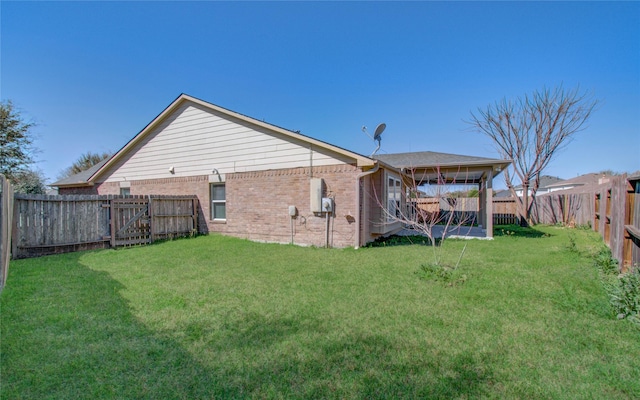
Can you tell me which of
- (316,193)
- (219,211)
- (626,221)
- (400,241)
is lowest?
(400,241)

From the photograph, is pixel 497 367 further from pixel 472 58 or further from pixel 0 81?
pixel 0 81

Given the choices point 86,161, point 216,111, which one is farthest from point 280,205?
point 86,161

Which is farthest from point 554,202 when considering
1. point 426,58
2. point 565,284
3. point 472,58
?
point 565,284

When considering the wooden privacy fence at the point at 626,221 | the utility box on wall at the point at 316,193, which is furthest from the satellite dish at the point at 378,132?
the wooden privacy fence at the point at 626,221

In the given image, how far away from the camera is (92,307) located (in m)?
4.22

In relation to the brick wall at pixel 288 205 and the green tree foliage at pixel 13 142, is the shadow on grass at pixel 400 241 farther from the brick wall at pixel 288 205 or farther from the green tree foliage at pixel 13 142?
the green tree foliage at pixel 13 142

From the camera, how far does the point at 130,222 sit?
997 cm

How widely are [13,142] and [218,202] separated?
58.3ft

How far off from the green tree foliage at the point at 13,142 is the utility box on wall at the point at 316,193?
2136 cm

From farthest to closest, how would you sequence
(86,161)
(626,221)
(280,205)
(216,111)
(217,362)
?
(86,161) → (216,111) → (280,205) → (626,221) → (217,362)

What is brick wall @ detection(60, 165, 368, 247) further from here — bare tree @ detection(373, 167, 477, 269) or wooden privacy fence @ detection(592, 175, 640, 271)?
wooden privacy fence @ detection(592, 175, 640, 271)

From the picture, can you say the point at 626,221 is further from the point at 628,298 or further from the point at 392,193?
the point at 392,193

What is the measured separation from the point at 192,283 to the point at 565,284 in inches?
273

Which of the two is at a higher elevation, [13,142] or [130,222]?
[13,142]
